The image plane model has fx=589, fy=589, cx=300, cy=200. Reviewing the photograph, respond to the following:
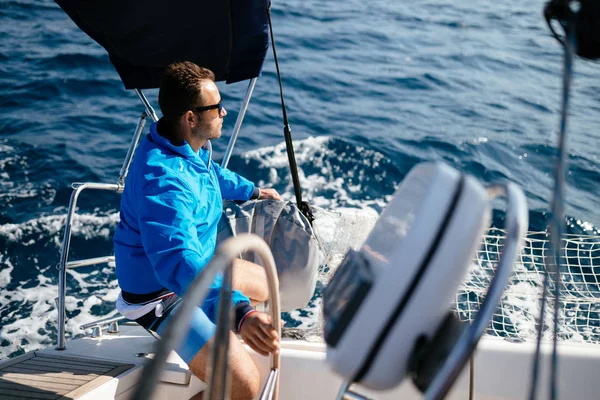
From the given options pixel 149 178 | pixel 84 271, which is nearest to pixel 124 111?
pixel 84 271

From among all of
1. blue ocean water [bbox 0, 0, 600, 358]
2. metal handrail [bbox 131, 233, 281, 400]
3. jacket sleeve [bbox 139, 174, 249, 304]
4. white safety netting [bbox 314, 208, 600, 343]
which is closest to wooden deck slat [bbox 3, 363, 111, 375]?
jacket sleeve [bbox 139, 174, 249, 304]

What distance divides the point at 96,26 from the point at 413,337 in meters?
1.82

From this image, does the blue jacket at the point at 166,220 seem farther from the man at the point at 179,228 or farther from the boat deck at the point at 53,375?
the boat deck at the point at 53,375

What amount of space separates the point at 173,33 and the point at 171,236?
1014mm

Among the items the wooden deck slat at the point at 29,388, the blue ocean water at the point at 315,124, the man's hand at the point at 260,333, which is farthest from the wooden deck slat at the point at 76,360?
the blue ocean water at the point at 315,124

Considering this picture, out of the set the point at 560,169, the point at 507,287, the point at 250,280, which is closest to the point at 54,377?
the point at 250,280

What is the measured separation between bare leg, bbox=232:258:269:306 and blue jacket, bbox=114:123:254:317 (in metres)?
0.15

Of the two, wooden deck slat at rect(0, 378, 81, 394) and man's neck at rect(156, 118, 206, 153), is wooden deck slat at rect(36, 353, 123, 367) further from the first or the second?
man's neck at rect(156, 118, 206, 153)

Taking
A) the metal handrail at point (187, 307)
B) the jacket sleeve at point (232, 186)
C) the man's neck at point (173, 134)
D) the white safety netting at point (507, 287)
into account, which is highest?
the metal handrail at point (187, 307)

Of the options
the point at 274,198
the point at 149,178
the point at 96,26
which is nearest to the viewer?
the point at 149,178

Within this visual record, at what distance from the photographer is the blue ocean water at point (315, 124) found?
4031 millimetres

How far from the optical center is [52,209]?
170 inches

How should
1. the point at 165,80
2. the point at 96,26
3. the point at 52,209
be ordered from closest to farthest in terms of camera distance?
the point at 165,80 < the point at 96,26 < the point at 52,209

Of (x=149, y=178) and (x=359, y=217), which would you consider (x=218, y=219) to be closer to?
(x=149, y=178)
